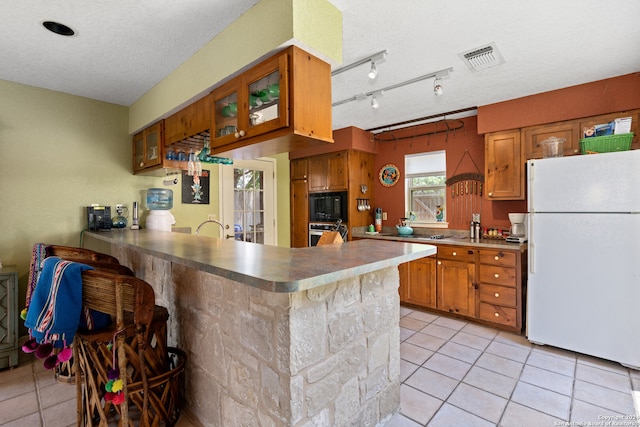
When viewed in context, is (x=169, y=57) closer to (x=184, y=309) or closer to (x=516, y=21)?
(x=184, y=309)

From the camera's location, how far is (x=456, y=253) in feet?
11.2

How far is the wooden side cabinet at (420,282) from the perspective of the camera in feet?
11.9

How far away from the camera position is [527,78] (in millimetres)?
2729

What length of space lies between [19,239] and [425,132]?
473 cm

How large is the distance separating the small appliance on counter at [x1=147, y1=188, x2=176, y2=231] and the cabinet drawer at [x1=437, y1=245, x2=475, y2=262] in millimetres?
3153

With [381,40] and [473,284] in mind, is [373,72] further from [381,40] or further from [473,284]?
[473,284]

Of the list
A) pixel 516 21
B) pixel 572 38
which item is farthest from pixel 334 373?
pixel 572 38

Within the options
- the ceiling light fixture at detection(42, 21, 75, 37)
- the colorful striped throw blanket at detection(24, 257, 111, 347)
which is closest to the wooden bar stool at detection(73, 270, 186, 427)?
the colorful striped throw blanket at detection(24, 257, 111, 347)

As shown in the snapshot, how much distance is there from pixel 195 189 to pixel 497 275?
11.9ft

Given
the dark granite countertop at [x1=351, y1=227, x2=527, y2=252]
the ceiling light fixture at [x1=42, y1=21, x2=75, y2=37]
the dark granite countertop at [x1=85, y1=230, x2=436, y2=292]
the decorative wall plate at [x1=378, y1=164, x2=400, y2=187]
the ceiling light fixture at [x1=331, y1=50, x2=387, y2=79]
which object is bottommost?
the dark granite countertop at [x1=351, y1=227, x2=527, y2=252]

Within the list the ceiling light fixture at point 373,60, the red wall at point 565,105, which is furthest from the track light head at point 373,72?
the red wall at point 565,105

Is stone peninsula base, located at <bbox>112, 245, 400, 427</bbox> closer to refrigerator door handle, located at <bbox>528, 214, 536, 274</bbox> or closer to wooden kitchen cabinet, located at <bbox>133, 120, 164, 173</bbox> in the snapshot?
wooden kitchen cabinet, located at <bbox>133, 120, 164, 173</bbox>

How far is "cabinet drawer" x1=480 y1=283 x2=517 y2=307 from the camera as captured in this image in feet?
9.94

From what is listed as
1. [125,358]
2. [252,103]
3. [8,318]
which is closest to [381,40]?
[252,103]
